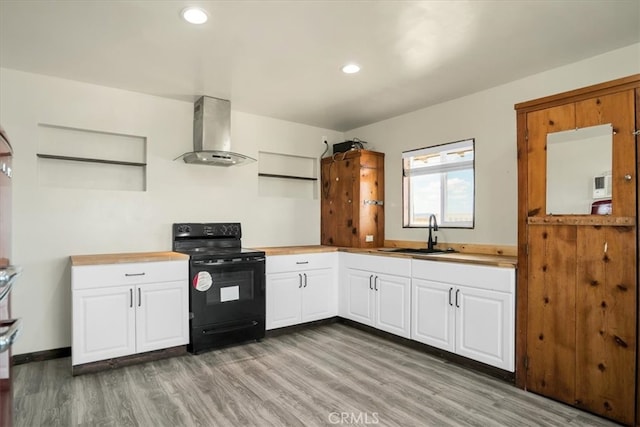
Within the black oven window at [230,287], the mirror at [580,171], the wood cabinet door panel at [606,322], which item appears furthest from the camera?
the black oven window at [230,287]

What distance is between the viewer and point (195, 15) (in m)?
2.22

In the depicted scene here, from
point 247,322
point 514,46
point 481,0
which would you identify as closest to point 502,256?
point 514,46

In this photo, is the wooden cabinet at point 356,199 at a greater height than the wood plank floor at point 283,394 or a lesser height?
greater

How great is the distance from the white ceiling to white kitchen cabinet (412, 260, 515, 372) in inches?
64.2

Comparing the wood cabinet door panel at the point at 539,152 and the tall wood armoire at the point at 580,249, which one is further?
the wood cabinet door panel at the point at 539,152

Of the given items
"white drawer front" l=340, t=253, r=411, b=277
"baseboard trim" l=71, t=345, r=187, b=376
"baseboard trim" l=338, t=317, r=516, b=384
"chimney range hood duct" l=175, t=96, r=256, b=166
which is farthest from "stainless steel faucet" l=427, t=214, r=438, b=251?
"baseboard trim" l=71, t=345, r=187, b=376

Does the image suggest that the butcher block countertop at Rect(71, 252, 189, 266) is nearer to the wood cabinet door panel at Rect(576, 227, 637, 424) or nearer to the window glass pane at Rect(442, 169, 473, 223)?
the window glass pane at Rect(442, 169, 473, 223)

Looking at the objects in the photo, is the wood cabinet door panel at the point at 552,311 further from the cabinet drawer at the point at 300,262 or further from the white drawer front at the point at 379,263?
the cabinet drawer at the point at 300,262

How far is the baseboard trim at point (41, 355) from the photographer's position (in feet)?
10.1

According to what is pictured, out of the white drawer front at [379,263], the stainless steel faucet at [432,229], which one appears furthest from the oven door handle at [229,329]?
the stainless steel faucet at [432,229]

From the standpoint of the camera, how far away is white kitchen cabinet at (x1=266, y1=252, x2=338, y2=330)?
380cm

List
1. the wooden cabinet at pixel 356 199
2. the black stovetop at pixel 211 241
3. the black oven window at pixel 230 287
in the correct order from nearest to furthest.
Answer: the black oven window at pixel 230 287
the black stovetop at pixel 211 241
the wooden cabinet at pixel 356 199

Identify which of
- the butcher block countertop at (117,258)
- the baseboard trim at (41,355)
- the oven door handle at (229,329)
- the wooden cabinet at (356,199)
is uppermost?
the wooden cabinet at (356,199)

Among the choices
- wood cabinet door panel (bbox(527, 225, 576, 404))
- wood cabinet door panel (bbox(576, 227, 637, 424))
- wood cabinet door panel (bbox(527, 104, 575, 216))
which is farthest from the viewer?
wood cabinet door panel (bbox(527, 104, 575, 216))
